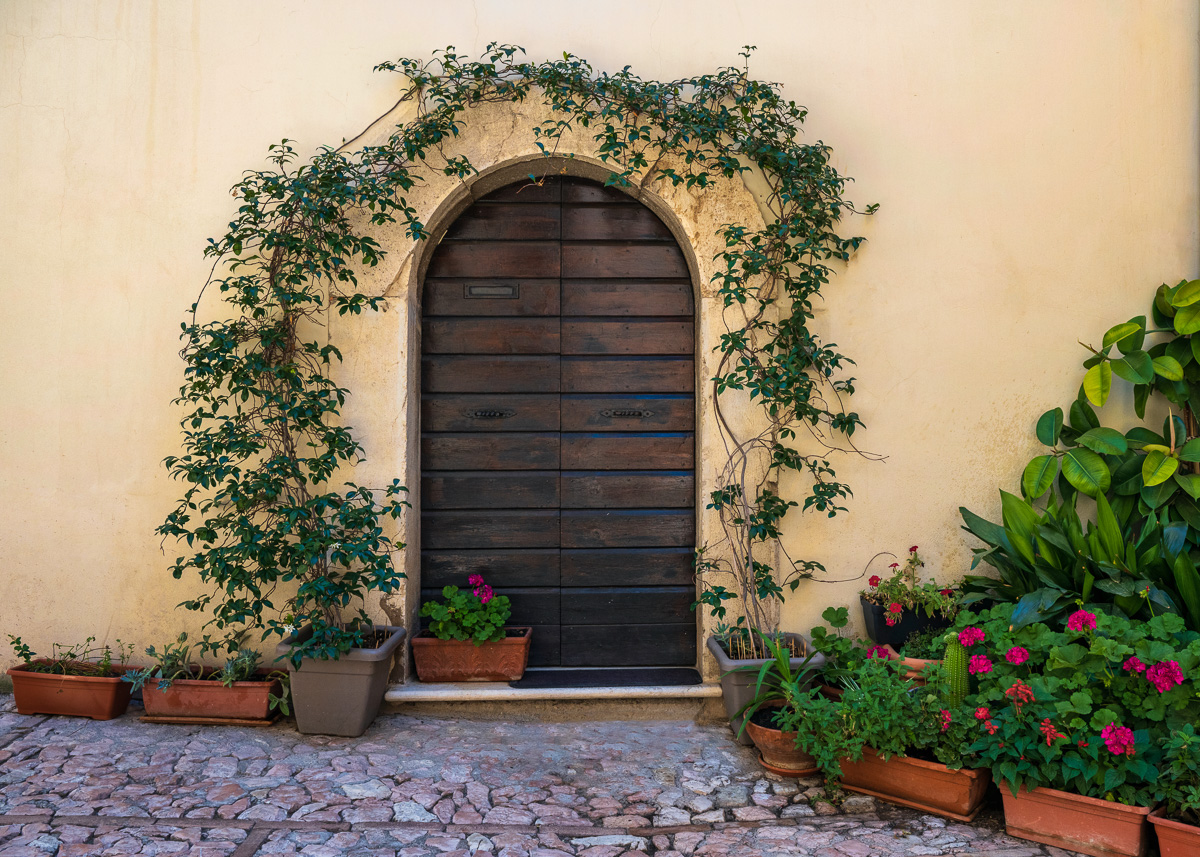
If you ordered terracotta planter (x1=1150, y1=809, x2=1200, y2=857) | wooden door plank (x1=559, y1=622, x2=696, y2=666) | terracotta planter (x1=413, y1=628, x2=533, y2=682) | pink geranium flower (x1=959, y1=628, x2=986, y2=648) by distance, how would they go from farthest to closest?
wooden door plank (x1=559, y1=622, x2=696, y2=666), terracotta planter (x1=413, y1=628, x2=533, y2=682), pink geranium flower (x1=959, y1=628, x2=986, y2=648), terracotta planter (x1=1150, y1=809, x2=1200, y2=857)

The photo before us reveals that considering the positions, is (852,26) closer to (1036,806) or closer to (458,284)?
(458,284)

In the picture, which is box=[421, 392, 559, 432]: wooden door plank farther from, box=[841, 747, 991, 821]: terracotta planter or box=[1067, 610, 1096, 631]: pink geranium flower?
box=[1067, 610, 1096, 631]: pink geranium flower

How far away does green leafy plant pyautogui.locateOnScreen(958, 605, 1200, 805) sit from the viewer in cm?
239

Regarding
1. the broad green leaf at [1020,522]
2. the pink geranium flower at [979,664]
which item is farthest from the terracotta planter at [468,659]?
the broad green leaf at [1020,522]

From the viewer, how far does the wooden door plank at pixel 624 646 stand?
376 centimetres

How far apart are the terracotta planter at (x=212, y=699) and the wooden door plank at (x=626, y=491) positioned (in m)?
1.56

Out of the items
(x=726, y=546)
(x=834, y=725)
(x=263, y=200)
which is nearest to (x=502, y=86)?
(x=263, y=200)

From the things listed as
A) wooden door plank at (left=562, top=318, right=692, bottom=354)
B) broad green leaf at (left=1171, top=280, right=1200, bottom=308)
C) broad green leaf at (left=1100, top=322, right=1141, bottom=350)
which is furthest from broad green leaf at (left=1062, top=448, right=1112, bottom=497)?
wooden door plank at (left=562, top=318, right=692, bottom=354)

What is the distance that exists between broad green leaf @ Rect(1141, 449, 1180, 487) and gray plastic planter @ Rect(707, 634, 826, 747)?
A: 1.61 metres

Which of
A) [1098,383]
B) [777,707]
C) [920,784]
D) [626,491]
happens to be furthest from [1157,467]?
[626,491]

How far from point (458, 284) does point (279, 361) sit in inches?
35.2

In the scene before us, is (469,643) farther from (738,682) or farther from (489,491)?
(738,682)

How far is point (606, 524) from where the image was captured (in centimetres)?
377

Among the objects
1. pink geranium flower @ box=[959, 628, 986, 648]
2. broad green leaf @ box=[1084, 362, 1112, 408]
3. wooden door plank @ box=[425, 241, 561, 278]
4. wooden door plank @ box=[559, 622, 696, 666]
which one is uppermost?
wooden door plank @ box=[425, 241, 561, 278]
